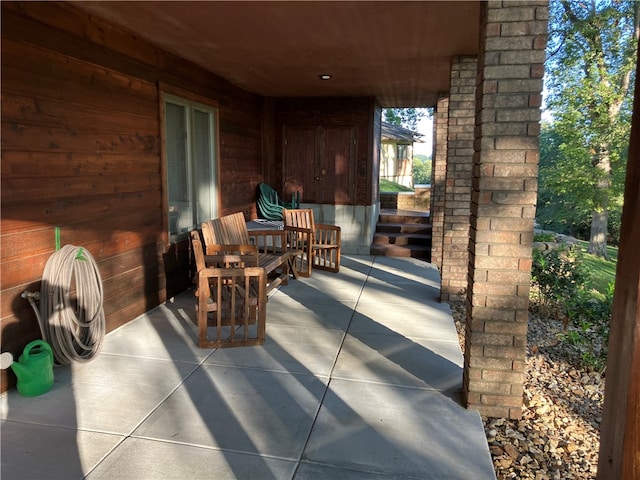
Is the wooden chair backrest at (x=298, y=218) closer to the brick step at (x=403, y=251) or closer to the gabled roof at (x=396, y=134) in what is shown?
the brick step at (x=403, y=251)

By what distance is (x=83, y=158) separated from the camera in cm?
370

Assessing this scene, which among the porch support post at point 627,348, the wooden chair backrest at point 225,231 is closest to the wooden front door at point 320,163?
the wooden chair backrest at point 225,231

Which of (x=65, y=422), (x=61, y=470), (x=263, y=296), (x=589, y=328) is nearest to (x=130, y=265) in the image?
(x=263, y=296)

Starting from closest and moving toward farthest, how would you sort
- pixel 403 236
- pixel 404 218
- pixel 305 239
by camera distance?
pixel 305 239 < pixel 403 236 < pixel 404 218

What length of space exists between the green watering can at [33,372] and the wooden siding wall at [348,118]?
19.6 feet

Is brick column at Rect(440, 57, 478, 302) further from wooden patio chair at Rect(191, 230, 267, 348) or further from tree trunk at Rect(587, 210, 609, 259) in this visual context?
tree trunk at Rect(587, 210, 609, 259)

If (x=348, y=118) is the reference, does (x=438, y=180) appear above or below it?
below

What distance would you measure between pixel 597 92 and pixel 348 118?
7907 millimetres

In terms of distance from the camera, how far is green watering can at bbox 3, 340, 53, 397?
2.96m

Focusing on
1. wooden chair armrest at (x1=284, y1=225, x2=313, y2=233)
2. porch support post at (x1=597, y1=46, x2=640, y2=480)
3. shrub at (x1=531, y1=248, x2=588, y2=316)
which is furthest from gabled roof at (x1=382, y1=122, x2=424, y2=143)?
porch support post at (x1=597, y1=46, x2=640, y2=480)

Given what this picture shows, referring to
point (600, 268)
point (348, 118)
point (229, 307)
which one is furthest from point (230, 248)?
point (600, 268)

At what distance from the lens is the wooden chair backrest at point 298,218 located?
6.66 m

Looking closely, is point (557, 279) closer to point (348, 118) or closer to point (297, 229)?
point (297, 229)

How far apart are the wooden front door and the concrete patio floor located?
429 cm
